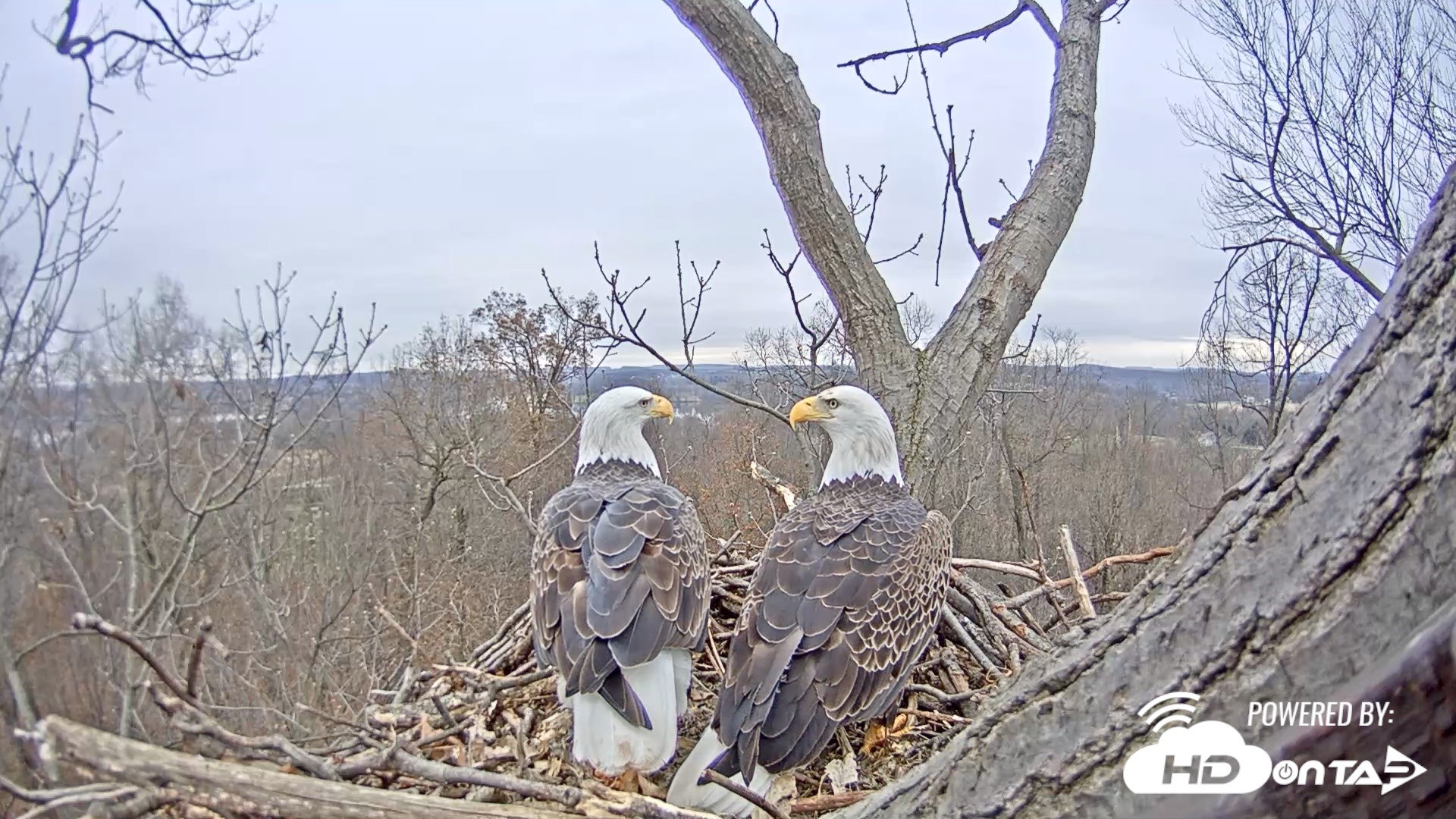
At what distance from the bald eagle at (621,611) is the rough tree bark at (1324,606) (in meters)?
1.59

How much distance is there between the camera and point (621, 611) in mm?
2529

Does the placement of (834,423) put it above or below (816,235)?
below

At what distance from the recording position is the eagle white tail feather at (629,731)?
235 cm

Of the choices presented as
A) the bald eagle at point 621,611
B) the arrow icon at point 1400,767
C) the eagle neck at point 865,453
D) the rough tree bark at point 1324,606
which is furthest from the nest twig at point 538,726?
the arrow icon at point 1400,767

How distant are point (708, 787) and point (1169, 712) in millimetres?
1604

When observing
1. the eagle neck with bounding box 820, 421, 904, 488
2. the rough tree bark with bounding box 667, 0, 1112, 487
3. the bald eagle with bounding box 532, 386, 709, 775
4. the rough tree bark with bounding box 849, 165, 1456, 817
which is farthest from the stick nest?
the rough tree bark with bounding box 849, 165, 1456, 817

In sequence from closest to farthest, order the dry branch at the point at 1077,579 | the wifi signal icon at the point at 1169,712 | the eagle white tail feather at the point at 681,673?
the wifi signal icon at the point at 1169,712, the eagle white tail feather at the point at 681,673, the dry branch at the point at 1077,579

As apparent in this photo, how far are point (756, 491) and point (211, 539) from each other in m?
4.67

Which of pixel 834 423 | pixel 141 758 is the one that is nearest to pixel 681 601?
pixel 834 423

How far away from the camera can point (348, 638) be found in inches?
338

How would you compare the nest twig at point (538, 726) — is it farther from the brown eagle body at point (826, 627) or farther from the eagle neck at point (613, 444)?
the eagle neck at point (613, 444)

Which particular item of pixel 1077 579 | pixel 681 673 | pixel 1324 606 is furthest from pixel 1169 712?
pixel 1077 579

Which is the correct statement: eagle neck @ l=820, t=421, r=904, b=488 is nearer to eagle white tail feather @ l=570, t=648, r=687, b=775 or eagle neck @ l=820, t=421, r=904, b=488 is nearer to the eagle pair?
the eagle pair

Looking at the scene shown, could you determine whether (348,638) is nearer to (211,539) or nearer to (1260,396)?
(211,539)
